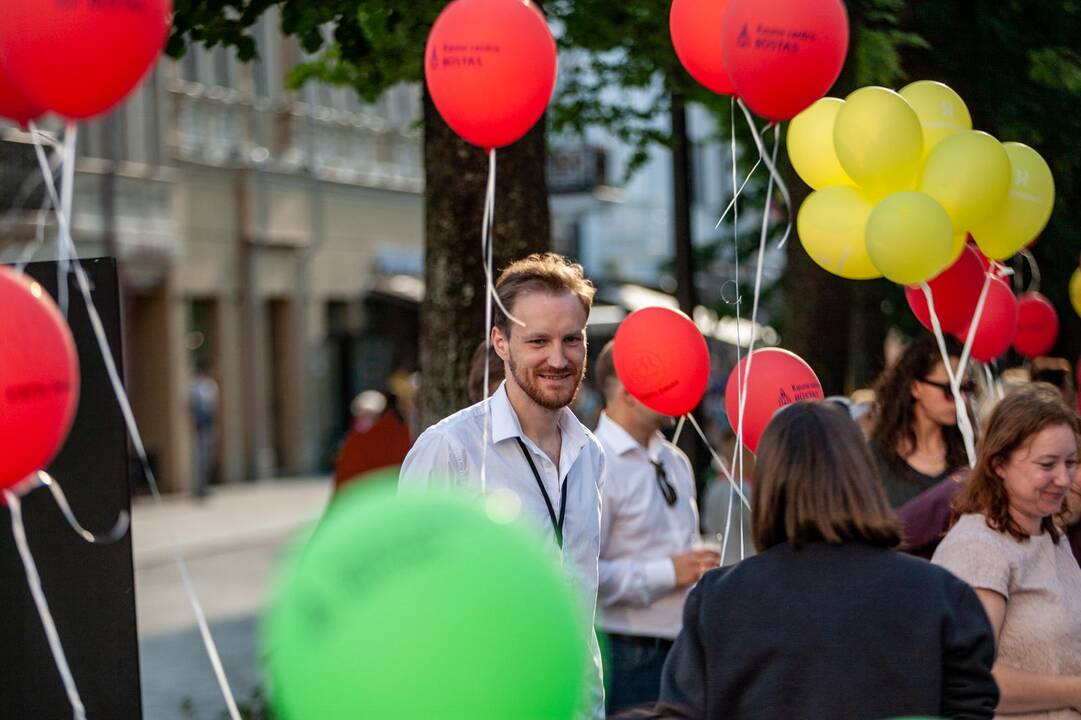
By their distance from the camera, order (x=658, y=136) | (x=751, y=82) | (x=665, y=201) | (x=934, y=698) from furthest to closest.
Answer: (x=665, y=201), (x=658, y=136), (x=751, y=82), (x=934, y=698)

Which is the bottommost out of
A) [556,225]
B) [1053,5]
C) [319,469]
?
[319,469]

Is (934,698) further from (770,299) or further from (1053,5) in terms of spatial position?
(770,299)

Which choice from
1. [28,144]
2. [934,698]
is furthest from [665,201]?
[934,698]

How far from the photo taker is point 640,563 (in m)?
5.79

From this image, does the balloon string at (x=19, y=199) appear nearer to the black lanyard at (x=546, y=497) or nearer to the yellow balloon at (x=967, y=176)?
the yellow balloon at (x=967, y=176)

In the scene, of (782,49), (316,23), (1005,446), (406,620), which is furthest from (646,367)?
(406,620)

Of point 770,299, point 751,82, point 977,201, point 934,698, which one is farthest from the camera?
point 770,299

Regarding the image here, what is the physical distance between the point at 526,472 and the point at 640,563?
1.52 meters

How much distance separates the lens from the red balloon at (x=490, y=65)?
16.1 feet

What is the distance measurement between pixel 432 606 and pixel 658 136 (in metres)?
10.3

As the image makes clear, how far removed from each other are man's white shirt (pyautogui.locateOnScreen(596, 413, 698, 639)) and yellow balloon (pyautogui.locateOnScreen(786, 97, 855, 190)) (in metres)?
1.15

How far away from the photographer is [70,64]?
161 inches

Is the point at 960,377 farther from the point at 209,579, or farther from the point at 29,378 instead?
the point at 209,579

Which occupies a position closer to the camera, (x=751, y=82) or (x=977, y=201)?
(x=751, y=82)
